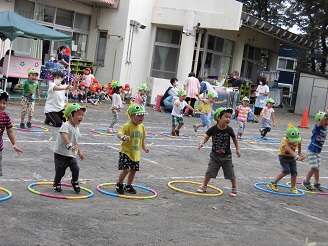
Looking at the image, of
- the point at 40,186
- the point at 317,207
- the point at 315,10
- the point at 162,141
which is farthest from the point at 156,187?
the point at 315,10

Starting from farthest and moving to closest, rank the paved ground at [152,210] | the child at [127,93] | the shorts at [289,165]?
the child at [127,93] < the shorts at [289,165] < the paved ground at [152,210]

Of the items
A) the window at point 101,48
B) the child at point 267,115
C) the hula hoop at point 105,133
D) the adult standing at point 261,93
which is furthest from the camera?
the window at point 101,48

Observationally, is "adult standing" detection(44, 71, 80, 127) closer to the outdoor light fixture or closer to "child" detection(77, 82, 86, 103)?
"child" detection(77, 82, 86, 103)

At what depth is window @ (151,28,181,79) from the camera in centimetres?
3044

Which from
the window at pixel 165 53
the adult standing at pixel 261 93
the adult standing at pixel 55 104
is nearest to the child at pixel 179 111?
the adult standing at pixel 55 104

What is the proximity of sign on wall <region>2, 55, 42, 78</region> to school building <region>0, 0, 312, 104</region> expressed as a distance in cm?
318

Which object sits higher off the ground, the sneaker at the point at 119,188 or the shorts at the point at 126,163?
the shorts at the point at 126,163

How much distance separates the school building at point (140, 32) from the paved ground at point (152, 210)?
45.1ft

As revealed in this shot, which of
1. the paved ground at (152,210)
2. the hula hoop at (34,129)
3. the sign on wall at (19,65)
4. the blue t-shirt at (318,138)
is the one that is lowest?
the paved ground at (152,210)

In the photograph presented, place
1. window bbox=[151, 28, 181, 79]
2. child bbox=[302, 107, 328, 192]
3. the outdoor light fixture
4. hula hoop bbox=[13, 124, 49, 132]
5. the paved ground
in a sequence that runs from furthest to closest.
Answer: window bbox=[151, 28, 181, 79], the outdoor light fixture, hula hoop bbox=[13, 124, 49, 132], child bbox=[302, 107, 328, 192], the paved ground

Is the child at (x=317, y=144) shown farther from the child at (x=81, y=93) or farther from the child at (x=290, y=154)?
the child at (x=81, y=93)

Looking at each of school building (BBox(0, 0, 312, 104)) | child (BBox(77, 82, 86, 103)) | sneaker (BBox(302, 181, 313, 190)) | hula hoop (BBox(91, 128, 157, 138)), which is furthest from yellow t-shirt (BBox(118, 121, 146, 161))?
school building (BBox(0, 0, 312, 104))

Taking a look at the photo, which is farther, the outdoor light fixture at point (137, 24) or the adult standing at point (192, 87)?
the outdoor light fixture at point (137, 24)

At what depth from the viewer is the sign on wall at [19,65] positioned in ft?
71.3
